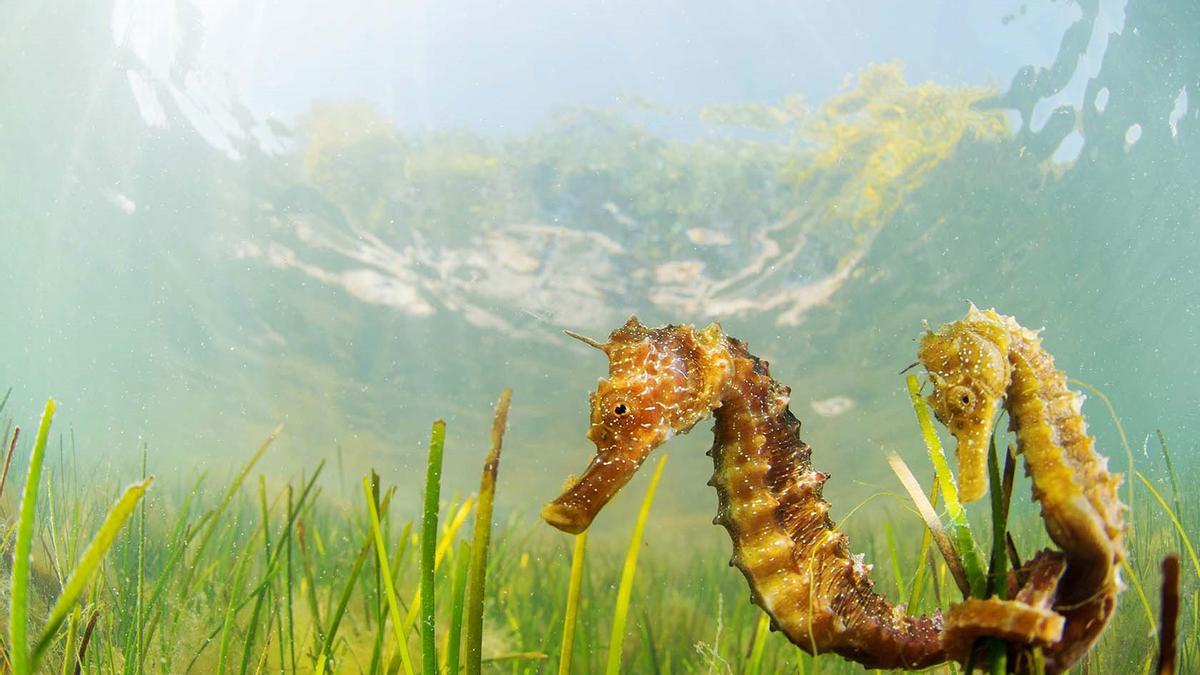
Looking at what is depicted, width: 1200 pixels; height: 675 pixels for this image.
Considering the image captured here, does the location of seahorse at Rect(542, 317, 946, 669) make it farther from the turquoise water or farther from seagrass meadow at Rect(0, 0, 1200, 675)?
the turquoise water

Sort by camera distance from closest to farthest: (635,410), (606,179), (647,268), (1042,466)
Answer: (1042,466)
(635,410)
(606,179)
(647,268)

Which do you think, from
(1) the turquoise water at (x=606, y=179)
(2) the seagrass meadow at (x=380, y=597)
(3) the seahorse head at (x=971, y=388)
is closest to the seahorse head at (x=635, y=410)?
(2) the seagrass meadow at (x=380, y=597)

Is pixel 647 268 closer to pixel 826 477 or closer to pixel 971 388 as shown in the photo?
pixel 826 477

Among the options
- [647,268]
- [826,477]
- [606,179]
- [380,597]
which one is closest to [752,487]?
[826,477]

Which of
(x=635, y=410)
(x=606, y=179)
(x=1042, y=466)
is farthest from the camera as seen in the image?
(x=606, y=179)

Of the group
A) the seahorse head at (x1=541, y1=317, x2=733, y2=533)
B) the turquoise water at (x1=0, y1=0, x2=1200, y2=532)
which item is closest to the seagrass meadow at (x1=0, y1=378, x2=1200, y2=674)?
the seahorse head at (x1=541, y1=317, x2=733, y2=533)

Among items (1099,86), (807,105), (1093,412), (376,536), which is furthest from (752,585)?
(1093,412)

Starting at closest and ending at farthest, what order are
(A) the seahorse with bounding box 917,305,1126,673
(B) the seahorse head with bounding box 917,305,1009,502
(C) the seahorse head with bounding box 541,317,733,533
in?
1. (A) the seahorse with bounding box 917,305,1126,673
2. (B) the seahorse head with bounding box 917,305,1009,502
3. (C) the seahorse head with bounding box 541,317,733,533
